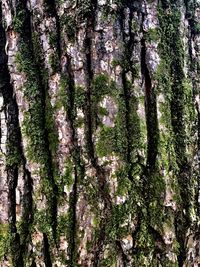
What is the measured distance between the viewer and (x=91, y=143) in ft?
9.94

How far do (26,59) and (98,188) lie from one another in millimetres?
1210

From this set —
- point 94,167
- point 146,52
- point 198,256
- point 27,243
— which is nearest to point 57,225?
point 27,243

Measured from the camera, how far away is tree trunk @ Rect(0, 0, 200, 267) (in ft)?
9.71

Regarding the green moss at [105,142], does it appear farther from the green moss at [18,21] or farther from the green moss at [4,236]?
the green moss at [18,21]

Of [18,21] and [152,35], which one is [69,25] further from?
[152,35]

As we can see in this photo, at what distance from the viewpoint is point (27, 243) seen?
304cm

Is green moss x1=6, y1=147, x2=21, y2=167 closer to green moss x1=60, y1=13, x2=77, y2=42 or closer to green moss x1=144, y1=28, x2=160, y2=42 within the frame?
green moss x1=60, y1=13, x2=77, y2=42

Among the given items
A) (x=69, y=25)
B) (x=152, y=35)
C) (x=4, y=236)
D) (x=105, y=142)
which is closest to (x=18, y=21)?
(x=69, y=25)

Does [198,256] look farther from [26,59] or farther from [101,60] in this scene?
[26,59]

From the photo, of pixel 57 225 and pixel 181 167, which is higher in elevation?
pixel 181 167

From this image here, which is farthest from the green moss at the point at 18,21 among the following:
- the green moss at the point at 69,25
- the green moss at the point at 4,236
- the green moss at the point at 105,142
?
the green moss at the point at 4,236

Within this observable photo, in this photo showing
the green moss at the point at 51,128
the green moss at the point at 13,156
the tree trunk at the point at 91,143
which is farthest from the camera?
the green moss at the point at 13,156

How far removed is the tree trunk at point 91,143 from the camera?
2959 millimetres


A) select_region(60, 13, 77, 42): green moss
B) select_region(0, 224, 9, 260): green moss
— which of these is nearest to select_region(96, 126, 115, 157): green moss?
select_region(60, 13, 77, 42): green moss
